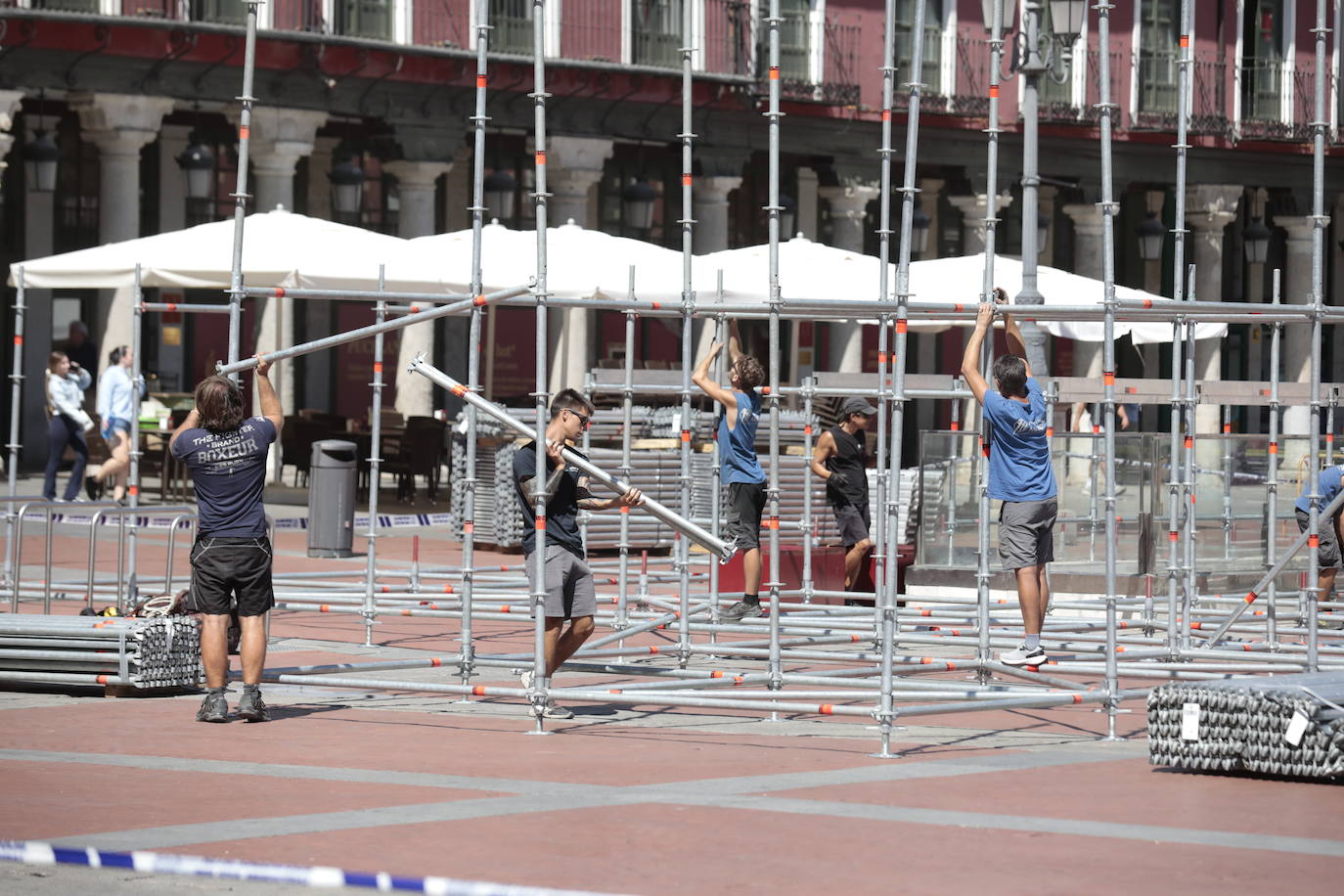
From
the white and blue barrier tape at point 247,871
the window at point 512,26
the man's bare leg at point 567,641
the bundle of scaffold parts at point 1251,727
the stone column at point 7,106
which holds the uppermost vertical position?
the window at point 512,26

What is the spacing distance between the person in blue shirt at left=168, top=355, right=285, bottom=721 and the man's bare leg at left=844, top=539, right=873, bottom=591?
19.9ft

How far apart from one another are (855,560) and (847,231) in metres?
21.8

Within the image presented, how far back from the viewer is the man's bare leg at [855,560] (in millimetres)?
16141

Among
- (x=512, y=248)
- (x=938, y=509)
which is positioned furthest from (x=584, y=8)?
(x=938, y=509)

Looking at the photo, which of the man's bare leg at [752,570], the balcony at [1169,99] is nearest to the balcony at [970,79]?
the balcony at [1169,99]

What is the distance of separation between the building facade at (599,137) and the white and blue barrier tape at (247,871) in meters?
19.8

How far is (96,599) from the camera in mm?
15805

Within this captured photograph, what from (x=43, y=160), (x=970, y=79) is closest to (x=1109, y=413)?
(x=43, y=160)

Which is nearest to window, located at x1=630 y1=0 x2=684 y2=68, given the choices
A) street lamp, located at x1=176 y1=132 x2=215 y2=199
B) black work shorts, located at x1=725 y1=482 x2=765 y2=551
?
street lamp, located at x1=176 y1=132 x2=215 y2=199

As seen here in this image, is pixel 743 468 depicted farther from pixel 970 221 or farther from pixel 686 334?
pixel 970 221

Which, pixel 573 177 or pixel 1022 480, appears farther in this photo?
pixel 573 177

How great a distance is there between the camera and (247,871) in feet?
23.2

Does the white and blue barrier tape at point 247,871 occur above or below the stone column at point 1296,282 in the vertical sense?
below

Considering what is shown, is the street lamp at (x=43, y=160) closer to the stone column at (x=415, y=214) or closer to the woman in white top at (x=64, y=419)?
the stone column at (x=415, y=214)
